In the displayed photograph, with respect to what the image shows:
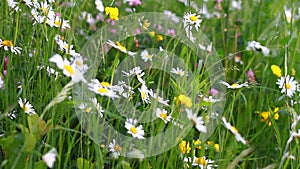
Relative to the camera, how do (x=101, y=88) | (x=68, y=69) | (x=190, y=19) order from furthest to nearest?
(x=190, y=19) < (x=101, y=88) < (x=68, y=69)

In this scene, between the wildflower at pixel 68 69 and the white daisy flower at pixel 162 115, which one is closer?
the wildflower at pixel 68 69

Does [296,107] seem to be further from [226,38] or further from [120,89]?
[226,38]

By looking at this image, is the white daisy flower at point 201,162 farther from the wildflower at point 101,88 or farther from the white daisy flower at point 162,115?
the wildflower at point 101,88

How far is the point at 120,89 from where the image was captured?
3.59 feet

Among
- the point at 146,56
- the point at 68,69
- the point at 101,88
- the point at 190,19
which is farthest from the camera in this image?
the point at 146,56

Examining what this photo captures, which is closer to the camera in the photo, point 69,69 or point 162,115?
point 69,69

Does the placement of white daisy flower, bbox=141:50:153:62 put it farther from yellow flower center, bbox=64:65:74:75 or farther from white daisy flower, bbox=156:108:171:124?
yellow flower center, bbox=64:65:74:75

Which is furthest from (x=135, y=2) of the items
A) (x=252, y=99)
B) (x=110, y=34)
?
(x=252, y=99)

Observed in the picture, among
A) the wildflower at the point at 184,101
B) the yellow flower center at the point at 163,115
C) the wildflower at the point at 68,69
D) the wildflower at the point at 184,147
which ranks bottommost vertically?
the wildflower at the point at 184,147

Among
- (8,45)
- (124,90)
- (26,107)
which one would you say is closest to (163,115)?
(124,90)

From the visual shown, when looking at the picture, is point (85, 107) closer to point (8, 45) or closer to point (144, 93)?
point (144, 93)

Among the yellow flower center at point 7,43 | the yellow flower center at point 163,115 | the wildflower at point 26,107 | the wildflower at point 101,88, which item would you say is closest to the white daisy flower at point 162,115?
the yellow flower center at point 163,115

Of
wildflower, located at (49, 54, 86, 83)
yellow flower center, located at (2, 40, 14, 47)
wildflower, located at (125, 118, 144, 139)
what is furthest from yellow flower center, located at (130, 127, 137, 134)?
yellow flower center, located at (2, 40, 14, 47)

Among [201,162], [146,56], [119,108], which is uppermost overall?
[146,56]
